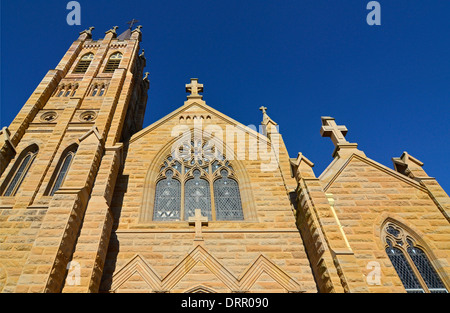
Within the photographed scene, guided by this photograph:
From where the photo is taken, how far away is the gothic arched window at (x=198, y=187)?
9.86 metres

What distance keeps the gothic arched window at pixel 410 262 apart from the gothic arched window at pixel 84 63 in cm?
1728

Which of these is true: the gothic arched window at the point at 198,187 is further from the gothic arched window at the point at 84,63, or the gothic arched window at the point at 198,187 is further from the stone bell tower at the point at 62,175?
the gothic arched window at the point at 84,63

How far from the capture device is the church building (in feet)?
Result: 23.2

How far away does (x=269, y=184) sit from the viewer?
10.5m

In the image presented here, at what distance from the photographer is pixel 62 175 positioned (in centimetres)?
1028

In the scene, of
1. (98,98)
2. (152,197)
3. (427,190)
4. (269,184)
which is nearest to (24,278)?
(152,197)

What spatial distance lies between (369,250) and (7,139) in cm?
1238

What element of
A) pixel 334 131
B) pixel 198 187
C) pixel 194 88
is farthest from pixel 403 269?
pixel 194 88

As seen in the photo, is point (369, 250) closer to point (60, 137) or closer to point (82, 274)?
point (82, 274)

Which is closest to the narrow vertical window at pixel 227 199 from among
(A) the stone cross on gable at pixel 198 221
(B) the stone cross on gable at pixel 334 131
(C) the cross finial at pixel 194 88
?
(A) the stone cross on gable at pixel 198 221

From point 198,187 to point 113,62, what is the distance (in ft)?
39.0

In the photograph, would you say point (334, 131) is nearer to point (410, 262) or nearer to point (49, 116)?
point (410, 262)

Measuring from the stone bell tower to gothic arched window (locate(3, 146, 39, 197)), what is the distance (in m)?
0.03

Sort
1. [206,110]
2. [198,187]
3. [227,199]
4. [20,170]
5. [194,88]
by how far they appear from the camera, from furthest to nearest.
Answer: [194,88], [206,110], [198,187], [20,170], [227,199]
